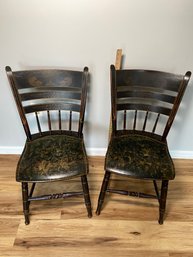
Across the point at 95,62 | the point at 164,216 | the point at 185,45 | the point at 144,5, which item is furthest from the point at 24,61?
the point at 164,216

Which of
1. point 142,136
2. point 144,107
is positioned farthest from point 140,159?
point 144,107

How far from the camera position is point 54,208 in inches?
62.3

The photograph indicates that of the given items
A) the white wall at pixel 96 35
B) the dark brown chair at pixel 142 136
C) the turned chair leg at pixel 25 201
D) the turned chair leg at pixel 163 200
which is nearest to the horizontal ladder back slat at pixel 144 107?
the dark brown chair at pixel 142 136

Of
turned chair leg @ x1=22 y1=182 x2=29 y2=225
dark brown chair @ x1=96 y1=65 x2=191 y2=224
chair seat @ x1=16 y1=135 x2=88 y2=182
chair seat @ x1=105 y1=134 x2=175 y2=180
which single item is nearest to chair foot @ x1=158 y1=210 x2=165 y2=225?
dark brown chair @ x1=96 y1=65 x2=191 y2=224

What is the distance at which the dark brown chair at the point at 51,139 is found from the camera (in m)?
1.28

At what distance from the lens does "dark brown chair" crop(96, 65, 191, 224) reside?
1.31 metres

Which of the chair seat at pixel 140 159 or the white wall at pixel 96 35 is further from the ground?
the white wall at pixel 96 35

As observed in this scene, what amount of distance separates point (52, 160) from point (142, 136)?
663 mm

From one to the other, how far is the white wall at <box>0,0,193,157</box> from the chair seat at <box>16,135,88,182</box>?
52 centimetres

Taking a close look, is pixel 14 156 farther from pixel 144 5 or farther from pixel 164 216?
pixel 144 5

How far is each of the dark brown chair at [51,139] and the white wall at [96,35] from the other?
21cm

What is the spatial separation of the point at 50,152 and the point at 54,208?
1.55ft

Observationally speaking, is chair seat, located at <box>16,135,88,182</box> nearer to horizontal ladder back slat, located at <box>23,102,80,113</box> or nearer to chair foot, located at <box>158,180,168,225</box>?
horizontal ladder back slat, located at <box>23,102,80,113</box>

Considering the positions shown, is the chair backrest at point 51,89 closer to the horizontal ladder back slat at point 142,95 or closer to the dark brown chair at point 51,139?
the dark brown chair at point 51,139
